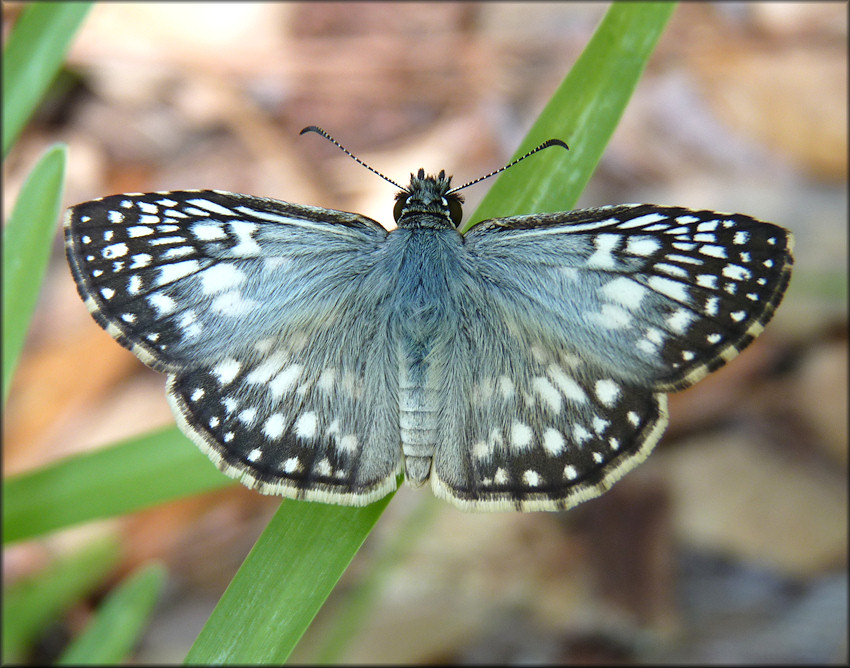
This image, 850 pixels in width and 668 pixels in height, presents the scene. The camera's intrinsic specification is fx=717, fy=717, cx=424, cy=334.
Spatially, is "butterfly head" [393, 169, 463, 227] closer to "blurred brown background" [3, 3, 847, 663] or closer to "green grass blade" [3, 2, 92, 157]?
"green grass blade" [3, 2, 92, 157]

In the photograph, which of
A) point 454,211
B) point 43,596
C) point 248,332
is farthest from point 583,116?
point 43,596

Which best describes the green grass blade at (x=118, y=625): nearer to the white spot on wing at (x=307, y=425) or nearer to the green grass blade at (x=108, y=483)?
the green grass blade at (x=108, y=483)

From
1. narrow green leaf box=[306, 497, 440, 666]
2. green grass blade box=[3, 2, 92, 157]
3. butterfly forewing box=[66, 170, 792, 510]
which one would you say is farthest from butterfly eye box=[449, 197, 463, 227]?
narrow green leaf box=[306, 497, 440, 666]

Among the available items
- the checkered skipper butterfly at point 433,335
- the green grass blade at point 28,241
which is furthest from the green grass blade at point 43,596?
the checkered skipper butterfly at point 433,335

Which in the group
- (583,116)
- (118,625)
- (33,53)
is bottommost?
(118,625)

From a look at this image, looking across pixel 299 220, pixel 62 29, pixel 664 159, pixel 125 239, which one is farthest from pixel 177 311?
pixel 664 159

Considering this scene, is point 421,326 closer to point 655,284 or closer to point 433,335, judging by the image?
point 433,335

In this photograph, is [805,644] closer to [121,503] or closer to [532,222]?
[532,222]
